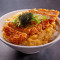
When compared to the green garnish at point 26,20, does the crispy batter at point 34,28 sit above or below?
below

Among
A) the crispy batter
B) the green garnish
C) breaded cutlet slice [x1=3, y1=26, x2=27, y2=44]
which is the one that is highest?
the green garnish

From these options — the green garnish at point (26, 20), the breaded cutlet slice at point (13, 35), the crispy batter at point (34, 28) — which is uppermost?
the green garnish at point (26, 20)

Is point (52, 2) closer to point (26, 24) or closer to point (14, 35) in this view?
point (26, 24)

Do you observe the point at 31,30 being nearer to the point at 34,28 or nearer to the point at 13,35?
the point at 34,28

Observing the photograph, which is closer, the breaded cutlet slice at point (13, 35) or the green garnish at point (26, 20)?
the breaded cutlet slice at point (13, 35)

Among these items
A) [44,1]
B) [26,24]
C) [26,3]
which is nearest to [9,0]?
[26,3]

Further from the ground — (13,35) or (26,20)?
(26,20)

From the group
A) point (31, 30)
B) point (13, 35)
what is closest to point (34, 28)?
point (31, 30)
